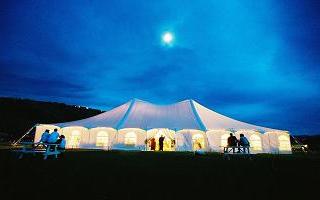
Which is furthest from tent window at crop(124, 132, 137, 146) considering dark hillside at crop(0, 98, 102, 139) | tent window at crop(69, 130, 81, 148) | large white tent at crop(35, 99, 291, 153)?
dark hillside at crop(0, 98, 102, 139)

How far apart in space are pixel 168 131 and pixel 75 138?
280 inches

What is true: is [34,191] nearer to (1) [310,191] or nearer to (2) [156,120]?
(1) [310,191]

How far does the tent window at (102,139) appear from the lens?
18.4 meters

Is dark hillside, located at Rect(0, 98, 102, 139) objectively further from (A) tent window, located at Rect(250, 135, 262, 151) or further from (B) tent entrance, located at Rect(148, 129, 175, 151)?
(A) tent window, located at Rect(250, 135, 262, 151)

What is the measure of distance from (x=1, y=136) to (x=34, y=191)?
35399mm

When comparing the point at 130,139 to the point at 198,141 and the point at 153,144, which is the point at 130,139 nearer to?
the point at 153,144

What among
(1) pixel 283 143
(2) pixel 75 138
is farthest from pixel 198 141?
(2) pixel 75 138

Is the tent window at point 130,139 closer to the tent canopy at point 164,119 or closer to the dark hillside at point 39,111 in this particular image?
the tent canopy at point 164,119

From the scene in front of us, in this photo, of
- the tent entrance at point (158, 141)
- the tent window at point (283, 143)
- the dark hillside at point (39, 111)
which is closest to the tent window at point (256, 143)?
the tent window at point (283, 143)

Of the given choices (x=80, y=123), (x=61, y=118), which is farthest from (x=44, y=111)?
(x=80, y=123)

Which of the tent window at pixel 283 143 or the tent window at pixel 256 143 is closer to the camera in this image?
the tent window at pixel 256 143

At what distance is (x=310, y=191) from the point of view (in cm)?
303

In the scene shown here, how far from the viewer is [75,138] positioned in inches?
751

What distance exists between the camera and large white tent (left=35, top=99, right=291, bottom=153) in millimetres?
17766
